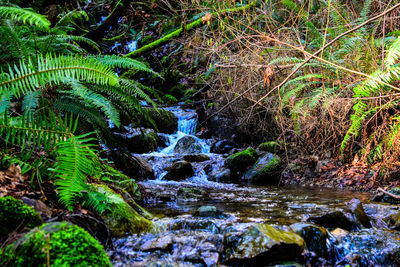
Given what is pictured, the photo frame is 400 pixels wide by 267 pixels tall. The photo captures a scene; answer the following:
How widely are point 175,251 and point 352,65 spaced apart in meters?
4.11

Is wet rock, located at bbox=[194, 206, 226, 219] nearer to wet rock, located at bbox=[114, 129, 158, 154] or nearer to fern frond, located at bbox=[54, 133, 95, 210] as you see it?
fern frond, located at bbox=[54, 133, 95, 210]

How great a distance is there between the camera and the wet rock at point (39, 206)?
1664mm

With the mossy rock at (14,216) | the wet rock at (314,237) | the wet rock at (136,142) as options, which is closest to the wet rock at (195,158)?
the wet rock at (136,142)

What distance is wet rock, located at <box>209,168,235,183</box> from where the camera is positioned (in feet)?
21.5

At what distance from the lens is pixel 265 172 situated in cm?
639

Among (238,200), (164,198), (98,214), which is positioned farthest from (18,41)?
(238,200)

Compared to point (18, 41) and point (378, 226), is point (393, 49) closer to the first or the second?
point (378, 226)

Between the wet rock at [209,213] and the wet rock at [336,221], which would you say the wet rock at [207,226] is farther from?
the wet rock at [336,221]

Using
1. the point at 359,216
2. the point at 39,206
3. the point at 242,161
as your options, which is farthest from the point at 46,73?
the point at 242,161

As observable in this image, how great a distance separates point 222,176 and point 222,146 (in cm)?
211

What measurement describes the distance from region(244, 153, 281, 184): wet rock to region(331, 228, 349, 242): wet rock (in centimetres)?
353

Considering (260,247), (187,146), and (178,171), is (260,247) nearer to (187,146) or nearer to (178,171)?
(178,171)

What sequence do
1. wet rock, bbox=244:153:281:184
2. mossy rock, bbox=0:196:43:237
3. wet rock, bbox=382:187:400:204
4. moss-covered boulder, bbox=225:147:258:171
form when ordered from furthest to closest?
1. moss-covered boulder, bbox=225:147:258:171
2. wet rock, bbox=244:153:281:184
3. wet rock, bbox=382:187:400:204
4. mossy rock, bbox=0:196:43:237

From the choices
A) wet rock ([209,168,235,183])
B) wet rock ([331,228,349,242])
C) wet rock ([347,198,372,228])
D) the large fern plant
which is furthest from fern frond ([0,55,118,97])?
wet rock ([209,168,235,183])
